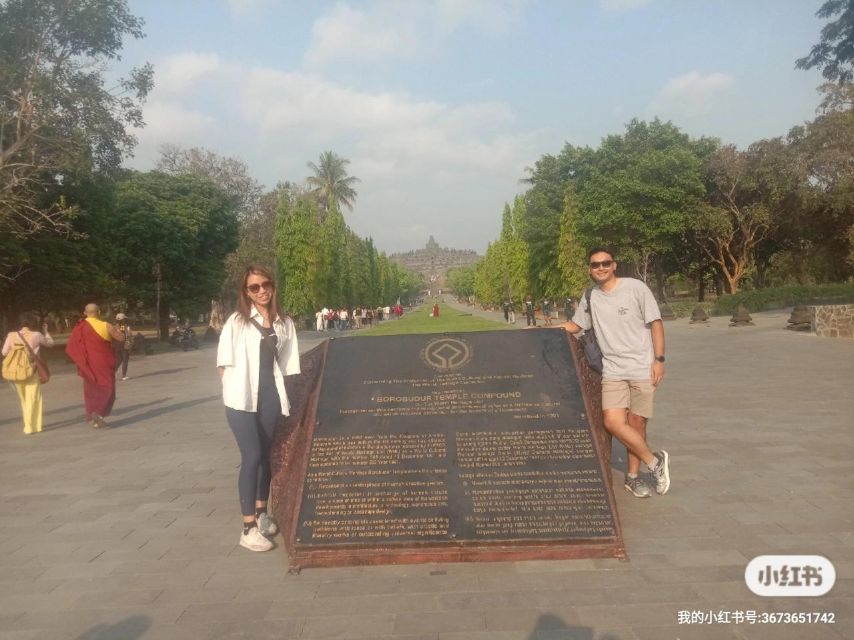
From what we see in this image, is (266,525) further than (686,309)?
No

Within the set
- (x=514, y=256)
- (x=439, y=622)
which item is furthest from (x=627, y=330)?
(x=514, y=256)

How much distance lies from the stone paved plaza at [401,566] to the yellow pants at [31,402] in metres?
1.15

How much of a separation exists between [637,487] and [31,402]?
784 centimetres

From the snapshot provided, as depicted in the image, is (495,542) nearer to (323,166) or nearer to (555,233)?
(555,233)

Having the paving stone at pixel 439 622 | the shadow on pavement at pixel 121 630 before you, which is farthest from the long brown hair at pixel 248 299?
the paving stone at pixel 439 622

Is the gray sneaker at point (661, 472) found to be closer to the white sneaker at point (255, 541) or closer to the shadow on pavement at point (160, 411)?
the white sneaker at point (255, 541)

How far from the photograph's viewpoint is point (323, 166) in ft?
212

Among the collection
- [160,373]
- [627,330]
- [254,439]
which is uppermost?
[627,330]

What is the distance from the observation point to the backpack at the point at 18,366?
347 inches

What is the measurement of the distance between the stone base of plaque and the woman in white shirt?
178 mm

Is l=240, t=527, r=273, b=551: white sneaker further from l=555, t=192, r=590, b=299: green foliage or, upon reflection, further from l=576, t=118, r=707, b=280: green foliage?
l=576, t=118, r=707, b=280: green foliage

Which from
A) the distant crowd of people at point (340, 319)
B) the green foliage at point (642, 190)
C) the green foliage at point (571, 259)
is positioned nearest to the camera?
the green foliage at point (571, 259)

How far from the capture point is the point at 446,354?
483 cm

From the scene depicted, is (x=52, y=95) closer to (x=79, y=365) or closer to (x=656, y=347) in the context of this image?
(x=79, y=365)
